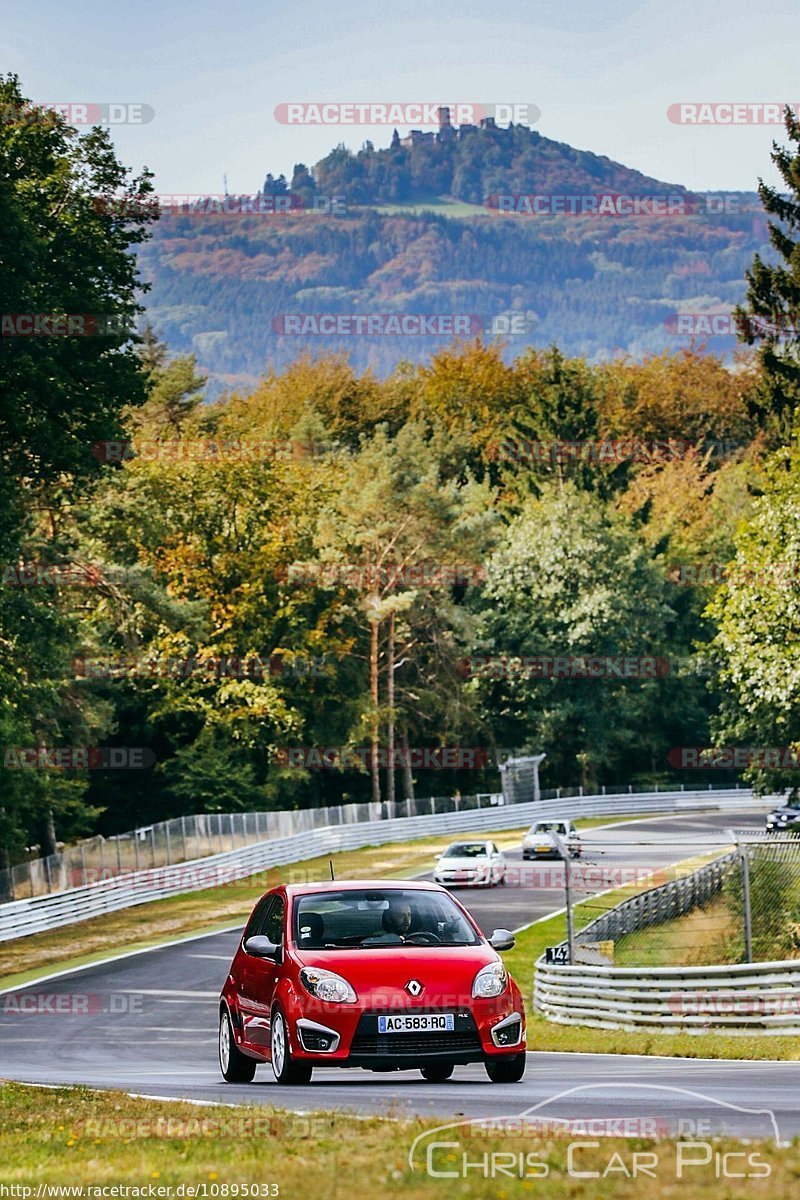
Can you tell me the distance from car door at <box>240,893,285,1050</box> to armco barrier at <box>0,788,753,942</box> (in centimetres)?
2731

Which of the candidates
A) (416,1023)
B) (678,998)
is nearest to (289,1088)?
(416,1023)

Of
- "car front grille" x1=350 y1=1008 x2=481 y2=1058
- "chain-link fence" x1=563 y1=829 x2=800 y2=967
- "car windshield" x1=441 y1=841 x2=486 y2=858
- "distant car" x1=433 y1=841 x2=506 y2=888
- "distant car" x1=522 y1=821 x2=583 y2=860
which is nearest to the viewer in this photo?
"car front grille" x1=350 y1=1008 x2=481 y2=1058

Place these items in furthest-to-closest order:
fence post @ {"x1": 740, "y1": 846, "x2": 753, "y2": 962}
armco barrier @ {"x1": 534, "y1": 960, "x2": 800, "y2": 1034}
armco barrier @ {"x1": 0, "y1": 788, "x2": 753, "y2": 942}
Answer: armco barrier @ {"x1": 0, "y1": 788, "x2": 753, "y2": 942}
fence post @ {"x1": 740, "y1": 846, "x2": 753, "y2": 962}
armco barrier @ {"x1": 534, "y1": 960, "x2": 800, "y2": 1034}

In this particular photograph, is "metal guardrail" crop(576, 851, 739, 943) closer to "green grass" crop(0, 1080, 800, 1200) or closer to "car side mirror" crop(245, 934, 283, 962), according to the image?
"car side mirror" crop(245, 934, 283, 962)

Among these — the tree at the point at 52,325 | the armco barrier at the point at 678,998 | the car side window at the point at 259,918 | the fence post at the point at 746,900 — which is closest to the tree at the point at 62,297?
the tree at the point at 52,325

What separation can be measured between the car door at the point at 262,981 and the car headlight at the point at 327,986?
495mm

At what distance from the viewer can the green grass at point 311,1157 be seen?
23.1 ft

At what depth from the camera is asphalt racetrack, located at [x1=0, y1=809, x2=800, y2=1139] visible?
10.3m

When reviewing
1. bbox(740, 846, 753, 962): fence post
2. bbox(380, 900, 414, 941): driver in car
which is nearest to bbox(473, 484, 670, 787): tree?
bbox(740, 846, 753, 962): fence post

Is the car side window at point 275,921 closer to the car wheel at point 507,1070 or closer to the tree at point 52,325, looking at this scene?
the car wheel at point 507,1070

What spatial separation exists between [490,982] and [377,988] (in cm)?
80

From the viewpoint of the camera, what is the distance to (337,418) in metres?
110

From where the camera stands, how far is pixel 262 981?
Result: 42.5 feet

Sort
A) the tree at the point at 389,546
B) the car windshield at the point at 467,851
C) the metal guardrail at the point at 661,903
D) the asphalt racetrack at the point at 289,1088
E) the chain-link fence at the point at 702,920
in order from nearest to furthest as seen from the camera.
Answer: the asphalt racetrack at the point at 289,1088 < the chain-link fence at the point at 702,920 < the metal guardrail at the point at 661,903 < the car windshield at the point at 467,851 < the tree at the point at 389,546
